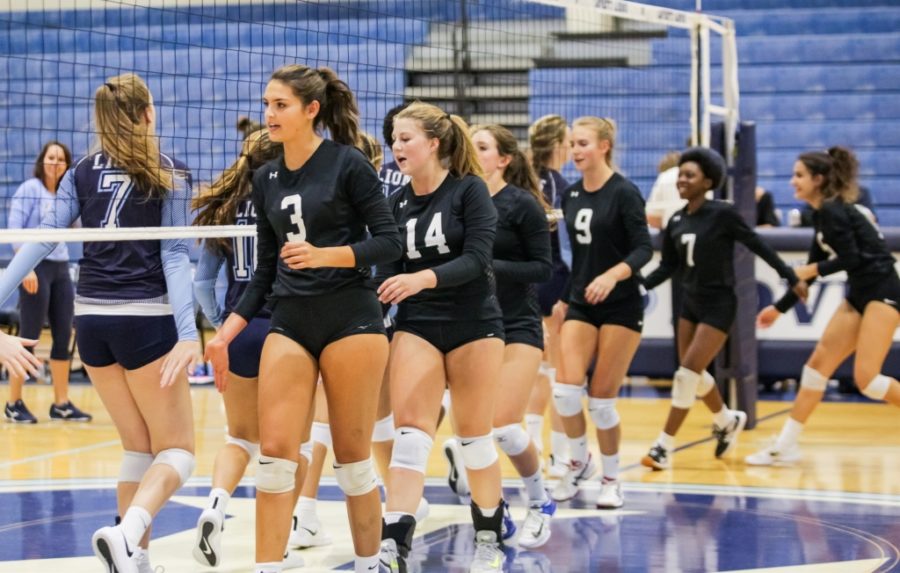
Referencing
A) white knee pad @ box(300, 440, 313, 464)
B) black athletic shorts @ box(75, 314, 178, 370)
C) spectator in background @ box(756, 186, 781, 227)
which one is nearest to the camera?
black athletic shorts @ box(75, 314, 178, 370)

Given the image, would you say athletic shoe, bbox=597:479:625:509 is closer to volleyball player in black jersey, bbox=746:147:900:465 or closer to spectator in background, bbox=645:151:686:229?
volleyball player in black jersey, bbox=746:147:900:465

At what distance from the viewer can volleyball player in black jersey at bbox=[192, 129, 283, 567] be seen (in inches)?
191

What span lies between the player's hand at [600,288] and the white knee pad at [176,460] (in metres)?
2.20

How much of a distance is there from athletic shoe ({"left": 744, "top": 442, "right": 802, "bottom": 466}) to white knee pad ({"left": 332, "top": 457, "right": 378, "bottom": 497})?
13.0 feet

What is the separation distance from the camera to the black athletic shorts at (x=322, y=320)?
421 centimetres

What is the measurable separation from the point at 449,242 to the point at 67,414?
18.6 feet

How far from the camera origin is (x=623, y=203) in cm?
645

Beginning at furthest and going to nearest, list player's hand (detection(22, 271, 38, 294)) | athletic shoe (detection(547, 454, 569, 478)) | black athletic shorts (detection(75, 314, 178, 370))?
1. player's hand (detection(22, 271, 38, 294))
2. athletic shoe (detection(547, 454, 569, 478))
3. black athletic shorts (detection(75, 314, 178, 370))

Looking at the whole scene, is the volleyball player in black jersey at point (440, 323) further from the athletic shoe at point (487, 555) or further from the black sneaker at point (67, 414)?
the black sneaker at point (67, 414)

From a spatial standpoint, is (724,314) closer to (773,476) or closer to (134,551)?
(773,476)

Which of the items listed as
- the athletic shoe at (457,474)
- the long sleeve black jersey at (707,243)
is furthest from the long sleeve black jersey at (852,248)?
the athletic shoe at (457,474)

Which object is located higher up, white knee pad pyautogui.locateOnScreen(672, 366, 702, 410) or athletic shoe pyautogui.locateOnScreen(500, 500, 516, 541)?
Result: white knee pad pyautogui.locateOnScreen(672, 366, 702, 410)

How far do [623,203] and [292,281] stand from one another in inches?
102

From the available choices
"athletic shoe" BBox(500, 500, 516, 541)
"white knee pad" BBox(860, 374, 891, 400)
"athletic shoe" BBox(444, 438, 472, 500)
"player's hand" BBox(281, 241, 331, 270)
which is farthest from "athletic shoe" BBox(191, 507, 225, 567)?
"white knee pad" BBox(860, 374, 891, 400)
